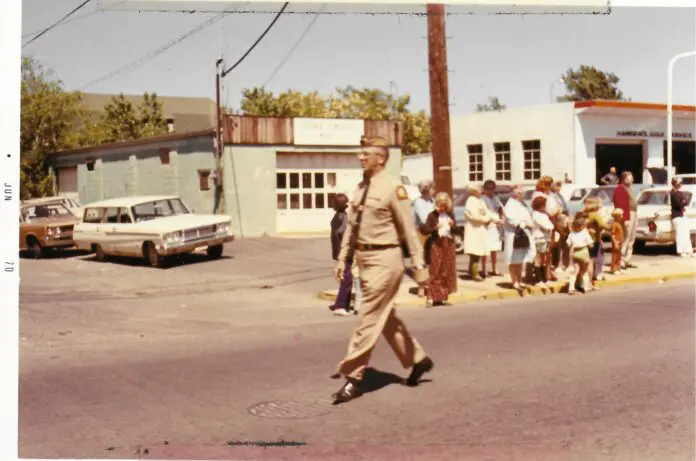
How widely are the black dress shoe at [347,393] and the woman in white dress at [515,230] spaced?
6.47 metres

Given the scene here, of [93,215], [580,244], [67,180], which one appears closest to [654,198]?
[580,244]

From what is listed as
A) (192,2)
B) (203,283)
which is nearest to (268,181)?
(203,283)

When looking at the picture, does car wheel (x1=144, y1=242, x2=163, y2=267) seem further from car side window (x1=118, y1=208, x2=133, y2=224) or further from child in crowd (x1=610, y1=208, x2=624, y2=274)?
child in crowd (x1=610, y1=208, x2=624, y2=274)

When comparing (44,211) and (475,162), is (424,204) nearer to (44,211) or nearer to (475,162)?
(44,211)

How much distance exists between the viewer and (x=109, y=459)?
17.5 feet

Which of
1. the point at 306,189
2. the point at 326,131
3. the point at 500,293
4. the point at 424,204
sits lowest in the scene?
the point at 500,293

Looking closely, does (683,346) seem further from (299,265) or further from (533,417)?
(299,265)

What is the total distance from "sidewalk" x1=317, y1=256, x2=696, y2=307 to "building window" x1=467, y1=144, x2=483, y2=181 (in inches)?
711

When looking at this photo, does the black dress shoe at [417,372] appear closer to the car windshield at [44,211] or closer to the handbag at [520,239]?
the handbag at [520,239]

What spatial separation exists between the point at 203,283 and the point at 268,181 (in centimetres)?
1181

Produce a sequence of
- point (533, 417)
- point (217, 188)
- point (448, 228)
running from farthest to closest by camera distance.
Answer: point (217, 188), point (448, 228), point (533, 417)

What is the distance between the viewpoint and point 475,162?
1351 inches

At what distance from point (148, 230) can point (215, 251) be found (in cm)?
204

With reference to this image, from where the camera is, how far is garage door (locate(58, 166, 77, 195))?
28.2m
